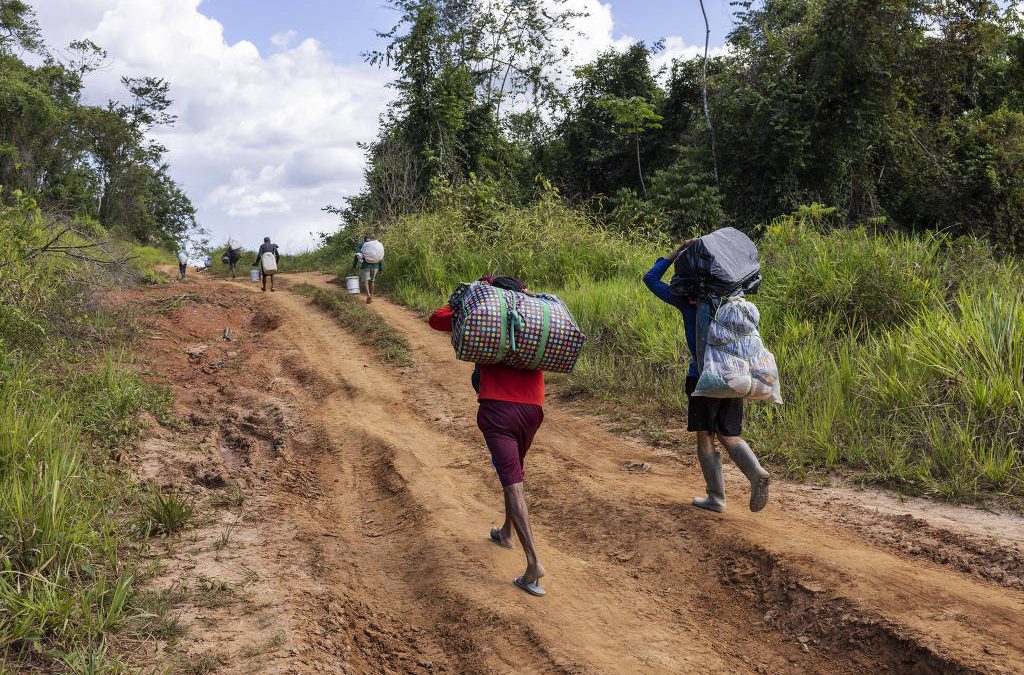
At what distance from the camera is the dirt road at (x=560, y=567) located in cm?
327

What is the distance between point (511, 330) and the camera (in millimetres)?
3691

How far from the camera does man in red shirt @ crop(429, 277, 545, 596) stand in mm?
3766

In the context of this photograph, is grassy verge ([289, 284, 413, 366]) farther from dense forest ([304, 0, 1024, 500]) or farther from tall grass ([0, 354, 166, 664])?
tall grass ([0, 354, 166, 664])

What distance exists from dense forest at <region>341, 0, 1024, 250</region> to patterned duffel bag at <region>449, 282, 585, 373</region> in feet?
36.2

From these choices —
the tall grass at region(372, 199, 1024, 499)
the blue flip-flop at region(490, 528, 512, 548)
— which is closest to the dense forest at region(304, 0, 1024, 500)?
the tall grass at region(372, 199, 1024, 499)

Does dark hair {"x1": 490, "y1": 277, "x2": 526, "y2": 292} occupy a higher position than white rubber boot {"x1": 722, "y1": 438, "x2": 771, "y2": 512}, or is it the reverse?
dark hair {"x1": 490, "y1": 277, "x2": 526, "y2": 292}

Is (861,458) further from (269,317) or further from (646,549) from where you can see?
(269,317)

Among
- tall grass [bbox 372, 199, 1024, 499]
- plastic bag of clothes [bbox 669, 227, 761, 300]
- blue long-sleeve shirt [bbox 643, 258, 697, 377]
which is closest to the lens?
plastic bag of clothes [bbox 669, 227, 761, 300]

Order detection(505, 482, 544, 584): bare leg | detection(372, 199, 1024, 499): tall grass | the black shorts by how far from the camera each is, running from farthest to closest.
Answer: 1. detection(372, 199, 1024, 499): tall grass
2. the black shorts
3. detection(505, 482, 544, 584): bare leg

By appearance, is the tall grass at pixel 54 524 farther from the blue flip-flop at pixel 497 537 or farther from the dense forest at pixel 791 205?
the dense forest at pixel 791 205

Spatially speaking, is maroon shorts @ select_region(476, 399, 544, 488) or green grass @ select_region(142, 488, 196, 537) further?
green grass @ select_region(142, 488, 196, 537)

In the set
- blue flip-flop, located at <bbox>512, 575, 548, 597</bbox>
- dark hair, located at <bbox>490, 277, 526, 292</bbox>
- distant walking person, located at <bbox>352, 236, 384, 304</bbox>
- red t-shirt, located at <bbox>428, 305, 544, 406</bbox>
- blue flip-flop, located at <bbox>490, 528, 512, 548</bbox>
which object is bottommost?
blue flip-flop, located at <bbox>512, 575, 548, 597</bbox>

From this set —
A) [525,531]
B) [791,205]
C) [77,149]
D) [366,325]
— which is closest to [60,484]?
[525,531]

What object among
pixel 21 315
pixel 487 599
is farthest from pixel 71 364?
pixel 487 599
